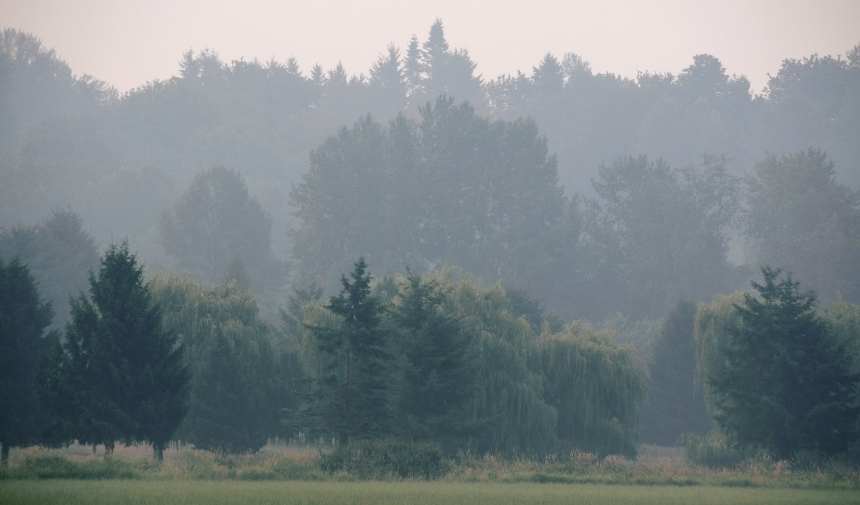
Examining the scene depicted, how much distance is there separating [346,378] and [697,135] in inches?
3868

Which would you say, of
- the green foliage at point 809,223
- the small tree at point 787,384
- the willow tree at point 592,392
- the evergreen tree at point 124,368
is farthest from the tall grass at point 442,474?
the green foliage at point 809,223

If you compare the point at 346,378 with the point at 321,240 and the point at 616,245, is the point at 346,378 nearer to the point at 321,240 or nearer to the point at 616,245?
the point at 321,240

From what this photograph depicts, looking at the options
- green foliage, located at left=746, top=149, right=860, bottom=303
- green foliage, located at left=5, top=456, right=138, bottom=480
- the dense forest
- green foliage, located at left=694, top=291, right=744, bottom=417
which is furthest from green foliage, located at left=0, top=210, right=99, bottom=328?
green foliage, located at left=746, top=149, right=860, bottom=303

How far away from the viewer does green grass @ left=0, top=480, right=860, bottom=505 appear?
31.1m

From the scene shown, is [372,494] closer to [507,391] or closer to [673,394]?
[507,391]

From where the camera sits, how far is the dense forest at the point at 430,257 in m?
50.3

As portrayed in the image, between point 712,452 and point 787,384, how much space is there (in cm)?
1057

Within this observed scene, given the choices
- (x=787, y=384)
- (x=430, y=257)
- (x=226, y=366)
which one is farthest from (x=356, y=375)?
(x=430, y=257)

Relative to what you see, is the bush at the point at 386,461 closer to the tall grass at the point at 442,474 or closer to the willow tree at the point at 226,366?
the tall grass at the point at 442,474

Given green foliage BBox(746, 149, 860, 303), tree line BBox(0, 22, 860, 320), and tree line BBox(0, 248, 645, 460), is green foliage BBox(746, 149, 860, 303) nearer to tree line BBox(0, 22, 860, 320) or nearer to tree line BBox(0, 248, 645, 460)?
tree line BBox(0, 22, 860, 320)

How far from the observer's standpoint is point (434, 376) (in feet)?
169

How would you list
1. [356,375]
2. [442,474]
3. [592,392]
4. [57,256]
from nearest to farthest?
[442,474], [356,375], [592,392], [57,256]

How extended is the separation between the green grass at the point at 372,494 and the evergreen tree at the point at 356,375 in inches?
355

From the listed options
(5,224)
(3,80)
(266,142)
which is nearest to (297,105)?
(266,142)
